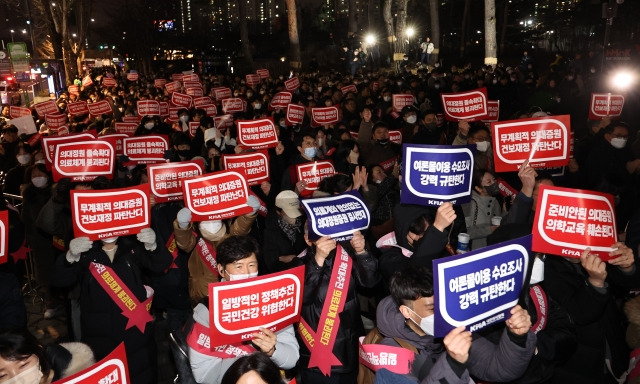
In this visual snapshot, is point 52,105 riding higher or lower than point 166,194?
higher

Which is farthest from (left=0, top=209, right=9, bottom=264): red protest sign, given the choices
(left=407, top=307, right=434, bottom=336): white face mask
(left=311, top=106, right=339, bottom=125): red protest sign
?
(left=311, top=106, right=339, bottom=125): red protest sign

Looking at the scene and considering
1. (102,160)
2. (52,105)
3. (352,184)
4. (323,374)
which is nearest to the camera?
(323,374)

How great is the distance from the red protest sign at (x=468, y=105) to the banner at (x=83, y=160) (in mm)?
4888

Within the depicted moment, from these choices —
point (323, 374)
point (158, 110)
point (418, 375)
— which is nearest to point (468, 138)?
point (323, 374)

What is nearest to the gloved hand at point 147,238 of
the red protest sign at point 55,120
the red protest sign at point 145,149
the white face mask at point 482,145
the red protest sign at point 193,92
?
the red protest sign at point 145,149

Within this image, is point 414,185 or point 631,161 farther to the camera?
point 631,161

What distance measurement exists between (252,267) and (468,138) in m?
5.06

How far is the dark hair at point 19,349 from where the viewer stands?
→ 2.91m

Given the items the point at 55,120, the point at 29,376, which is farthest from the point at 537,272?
the point at 55,120

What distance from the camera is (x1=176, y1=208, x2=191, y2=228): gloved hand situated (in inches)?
197

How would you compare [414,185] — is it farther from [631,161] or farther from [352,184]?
[631,161]

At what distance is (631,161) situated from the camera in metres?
7.75

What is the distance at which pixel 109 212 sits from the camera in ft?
15.5

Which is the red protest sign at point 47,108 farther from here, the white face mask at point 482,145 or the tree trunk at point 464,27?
the tree trunk at point 464,27
